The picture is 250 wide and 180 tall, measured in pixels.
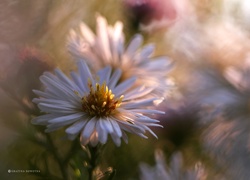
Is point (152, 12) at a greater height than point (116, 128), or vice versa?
point (152, 12)

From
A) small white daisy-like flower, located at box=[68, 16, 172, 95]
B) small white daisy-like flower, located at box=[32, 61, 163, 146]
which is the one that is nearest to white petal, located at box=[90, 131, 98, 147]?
small white daisy-like flower, located at box=[32, 61, 163, 146]

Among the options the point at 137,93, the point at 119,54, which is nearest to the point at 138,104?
the point at 137,93

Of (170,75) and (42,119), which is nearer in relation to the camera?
(42,119)

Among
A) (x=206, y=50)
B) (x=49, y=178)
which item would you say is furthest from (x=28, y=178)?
(x=206, y=50)

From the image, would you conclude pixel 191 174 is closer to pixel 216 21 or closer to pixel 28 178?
pixel 28 178

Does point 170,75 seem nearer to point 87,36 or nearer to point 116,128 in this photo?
point 87,36
